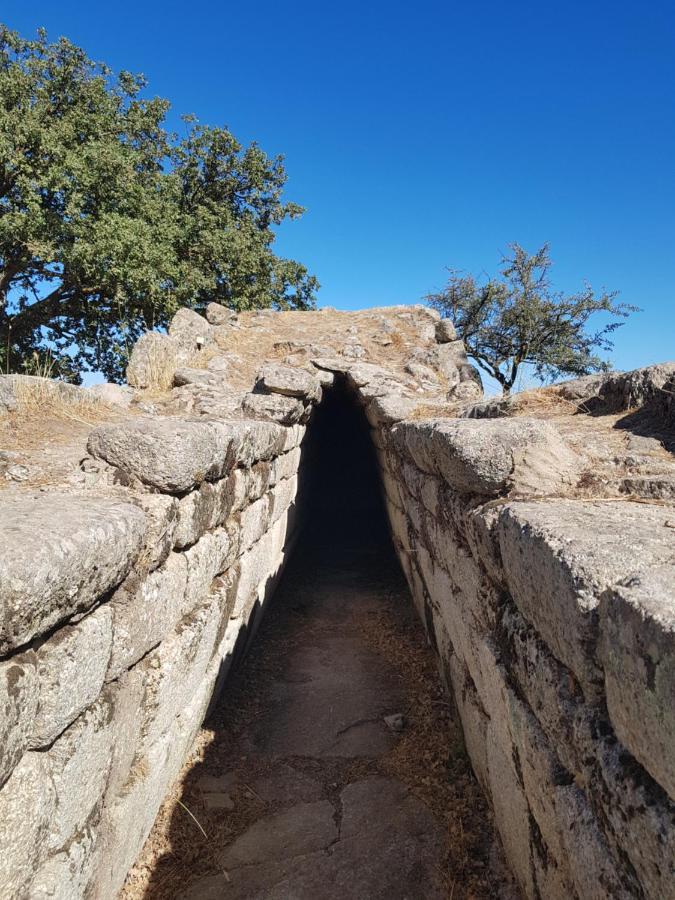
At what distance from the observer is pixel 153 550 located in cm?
224

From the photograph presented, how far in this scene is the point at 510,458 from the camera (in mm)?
2348

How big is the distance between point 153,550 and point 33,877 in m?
1.07

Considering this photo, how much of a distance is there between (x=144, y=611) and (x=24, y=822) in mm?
794

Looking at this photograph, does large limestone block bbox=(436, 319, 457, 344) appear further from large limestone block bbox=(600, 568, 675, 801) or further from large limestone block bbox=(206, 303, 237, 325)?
large limestone block bbox=(600, 568, 675, 801)

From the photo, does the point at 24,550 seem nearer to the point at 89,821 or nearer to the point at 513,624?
the point at 89,821

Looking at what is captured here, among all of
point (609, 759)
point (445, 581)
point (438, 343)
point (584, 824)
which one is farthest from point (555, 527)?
point (438, 343)

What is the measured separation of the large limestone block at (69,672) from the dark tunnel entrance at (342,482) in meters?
5.61

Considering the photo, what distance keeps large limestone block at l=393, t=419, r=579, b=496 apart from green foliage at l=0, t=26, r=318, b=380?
8.07 meters

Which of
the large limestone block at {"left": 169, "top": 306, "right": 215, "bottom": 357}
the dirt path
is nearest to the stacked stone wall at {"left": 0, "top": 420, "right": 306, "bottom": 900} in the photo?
the dirt path

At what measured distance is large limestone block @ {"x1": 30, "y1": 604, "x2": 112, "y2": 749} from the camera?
4.92ft

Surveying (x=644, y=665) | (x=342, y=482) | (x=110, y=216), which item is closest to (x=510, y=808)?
(x=644, y=665)

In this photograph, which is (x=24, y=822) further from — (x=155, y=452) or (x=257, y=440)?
(x=257, y=440)

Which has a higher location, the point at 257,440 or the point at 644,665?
the point at 257,440

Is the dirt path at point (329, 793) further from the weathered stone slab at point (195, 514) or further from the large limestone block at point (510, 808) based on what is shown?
the weathered stone slab at point (195, 514)
